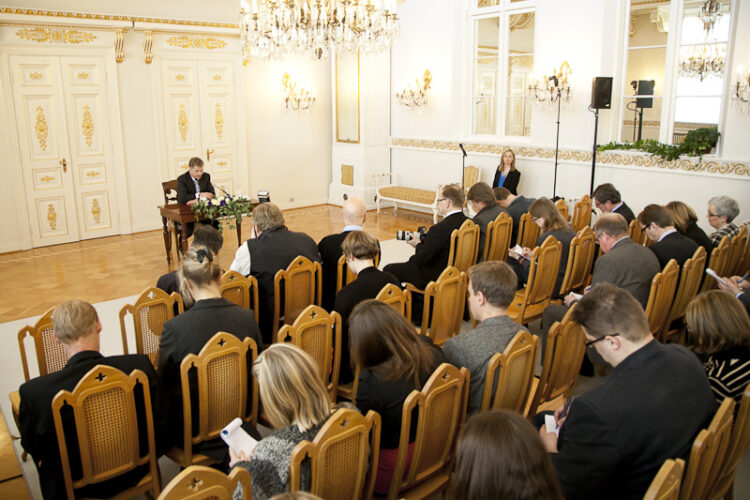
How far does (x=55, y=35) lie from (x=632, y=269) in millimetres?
8607

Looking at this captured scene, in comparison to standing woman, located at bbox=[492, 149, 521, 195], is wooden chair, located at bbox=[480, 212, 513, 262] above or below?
below

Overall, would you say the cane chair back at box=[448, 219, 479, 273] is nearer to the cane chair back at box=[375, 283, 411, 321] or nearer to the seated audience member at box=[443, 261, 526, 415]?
the cane chair back at box=[375, 283, 411, 321]

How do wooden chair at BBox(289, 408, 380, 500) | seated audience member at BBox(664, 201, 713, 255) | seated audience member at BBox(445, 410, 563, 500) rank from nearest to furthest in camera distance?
seated audience member at BBox(445, 410, 563, 500) → wooden chair at BBox(289, 408, 380, 500) → seated audience member at BBox(664, 201, 713, 255)

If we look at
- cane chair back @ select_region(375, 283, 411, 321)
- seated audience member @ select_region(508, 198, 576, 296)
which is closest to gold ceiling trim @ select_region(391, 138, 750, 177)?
seated audience member @ select_region(508, 198, 576, 296)

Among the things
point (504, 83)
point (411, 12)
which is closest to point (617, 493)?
point (504, 83)

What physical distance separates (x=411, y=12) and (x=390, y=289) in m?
9.18

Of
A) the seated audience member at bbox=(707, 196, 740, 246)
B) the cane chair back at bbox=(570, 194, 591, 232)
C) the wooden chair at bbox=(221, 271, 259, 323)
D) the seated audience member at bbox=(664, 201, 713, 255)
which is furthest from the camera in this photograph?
the cane chair back at bbox=(570, 194, 591, 232)

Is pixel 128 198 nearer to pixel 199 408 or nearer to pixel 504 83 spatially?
pixel 504 83

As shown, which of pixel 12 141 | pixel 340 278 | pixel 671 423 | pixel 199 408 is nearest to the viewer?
pixel 671 423

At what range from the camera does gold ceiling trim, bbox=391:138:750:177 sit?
7594 mm

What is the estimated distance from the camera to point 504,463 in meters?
1.54

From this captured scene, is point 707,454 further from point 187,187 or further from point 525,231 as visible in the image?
point 187,187

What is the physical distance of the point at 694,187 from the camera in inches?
313

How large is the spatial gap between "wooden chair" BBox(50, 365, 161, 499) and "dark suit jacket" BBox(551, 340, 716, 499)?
1.75 m
